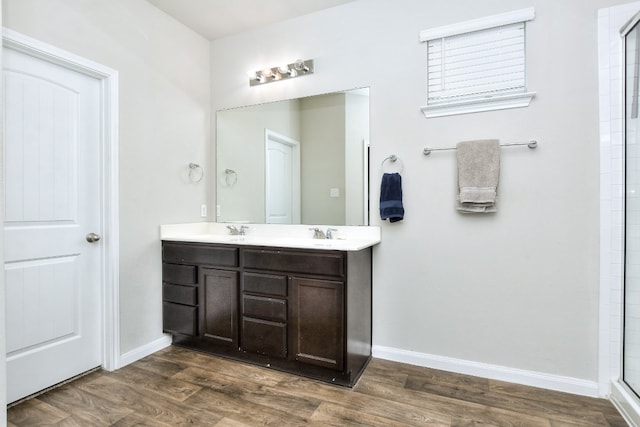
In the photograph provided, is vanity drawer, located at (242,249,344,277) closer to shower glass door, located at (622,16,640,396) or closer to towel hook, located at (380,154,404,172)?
towel hook, located at (380,154,404,172)

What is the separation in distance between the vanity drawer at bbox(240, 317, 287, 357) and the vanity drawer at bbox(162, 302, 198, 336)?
0.47 m

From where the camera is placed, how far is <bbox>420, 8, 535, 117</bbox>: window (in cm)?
211

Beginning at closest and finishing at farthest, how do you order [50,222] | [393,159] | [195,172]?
[50,222] < [393,159] < [195,172]

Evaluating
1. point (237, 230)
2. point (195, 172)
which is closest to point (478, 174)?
point (237, 230)

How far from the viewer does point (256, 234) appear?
2916 mm

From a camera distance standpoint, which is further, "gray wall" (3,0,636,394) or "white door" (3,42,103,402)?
"gray wall" (3,0,636,394)

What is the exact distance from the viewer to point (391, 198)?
7.68 ft

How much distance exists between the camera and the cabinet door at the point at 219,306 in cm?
240

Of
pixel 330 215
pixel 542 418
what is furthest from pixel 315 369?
pixel 542 418

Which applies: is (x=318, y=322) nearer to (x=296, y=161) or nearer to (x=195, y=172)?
(x=296, y=161)

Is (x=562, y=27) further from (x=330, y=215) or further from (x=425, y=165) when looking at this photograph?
(x=330, y=215)

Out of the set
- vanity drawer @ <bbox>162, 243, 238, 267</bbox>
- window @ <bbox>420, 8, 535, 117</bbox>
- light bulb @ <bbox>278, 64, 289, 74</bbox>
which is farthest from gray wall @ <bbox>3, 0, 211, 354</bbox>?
window @ <bbox>420, 8, 535, 117</bbox>

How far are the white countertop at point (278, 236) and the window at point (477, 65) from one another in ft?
3.21

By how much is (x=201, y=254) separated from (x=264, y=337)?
2.54 feet
